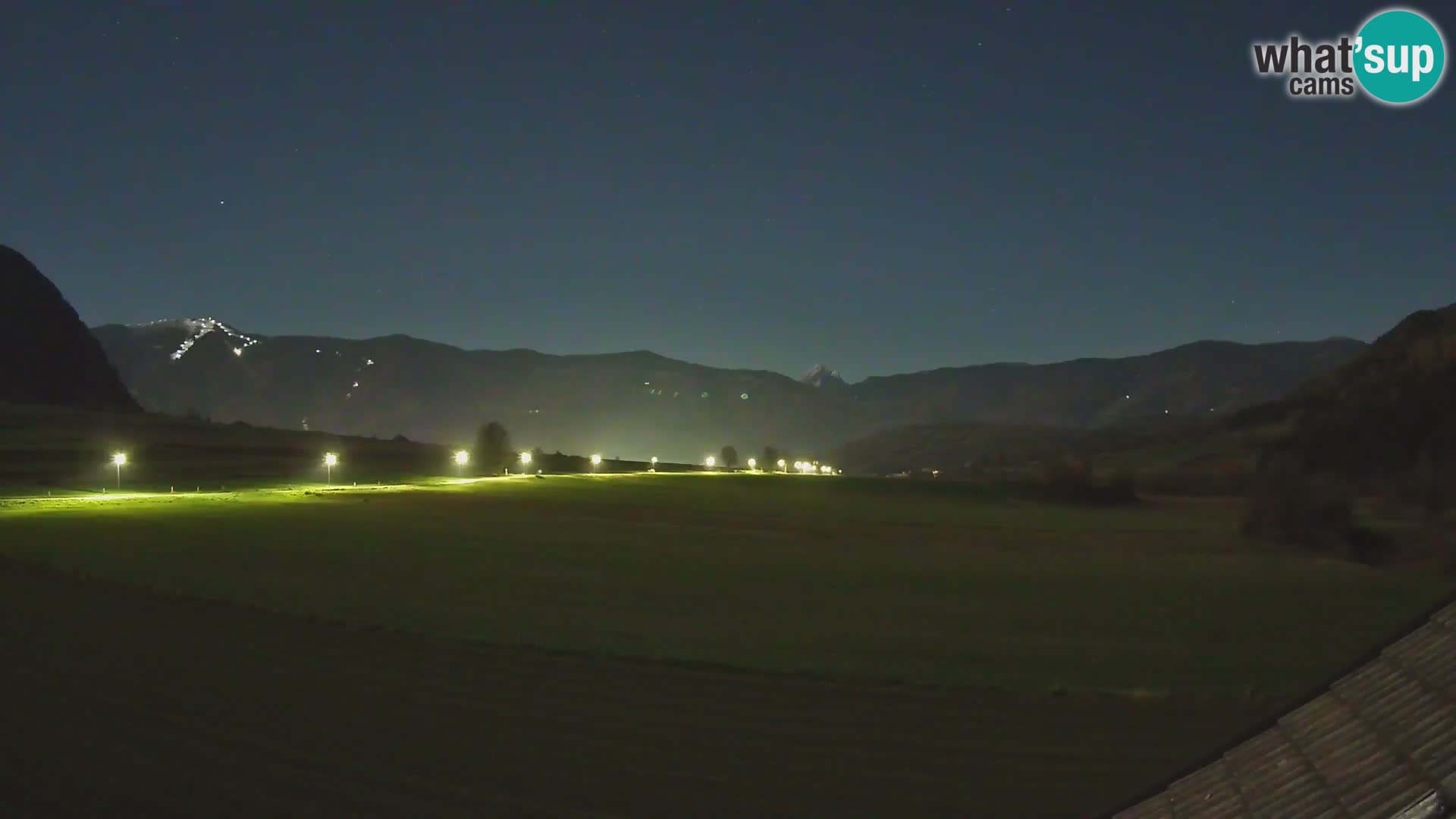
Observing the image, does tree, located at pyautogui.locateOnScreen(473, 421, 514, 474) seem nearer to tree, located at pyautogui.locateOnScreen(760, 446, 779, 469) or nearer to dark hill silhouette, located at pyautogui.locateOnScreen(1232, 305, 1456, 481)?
dark hill silhouette, located at pyautogui.locateOnScreen(1232, 305, 1456, 481)

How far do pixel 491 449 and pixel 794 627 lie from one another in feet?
280

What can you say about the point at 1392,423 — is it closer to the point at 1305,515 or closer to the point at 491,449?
the point at 1305,515

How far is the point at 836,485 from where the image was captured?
8625 cm

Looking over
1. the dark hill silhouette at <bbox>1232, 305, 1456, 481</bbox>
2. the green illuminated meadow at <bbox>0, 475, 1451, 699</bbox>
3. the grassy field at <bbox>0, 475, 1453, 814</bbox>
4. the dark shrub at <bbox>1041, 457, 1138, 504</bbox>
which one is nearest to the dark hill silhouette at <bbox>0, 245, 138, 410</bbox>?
the green illuminated meadow at <bbox>0, 475, 1451, 699</bbox>

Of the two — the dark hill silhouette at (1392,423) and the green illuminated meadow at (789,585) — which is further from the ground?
the dark hill silhouette at (1392,423)

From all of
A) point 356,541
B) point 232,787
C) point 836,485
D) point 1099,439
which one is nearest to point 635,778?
point 232,787

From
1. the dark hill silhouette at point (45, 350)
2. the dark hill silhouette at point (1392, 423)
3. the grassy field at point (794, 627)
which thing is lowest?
the grassy field at point (794, 627)

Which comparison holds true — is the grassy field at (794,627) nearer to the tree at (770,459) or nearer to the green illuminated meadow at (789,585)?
the green illuminated meadow at (789,585)

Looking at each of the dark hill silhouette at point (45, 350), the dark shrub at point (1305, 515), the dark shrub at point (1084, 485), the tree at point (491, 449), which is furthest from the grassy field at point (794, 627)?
the dark hill silhouette at point (45, 350)

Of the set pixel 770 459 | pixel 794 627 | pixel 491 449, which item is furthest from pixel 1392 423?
pixel 770 459

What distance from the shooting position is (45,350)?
121000mm

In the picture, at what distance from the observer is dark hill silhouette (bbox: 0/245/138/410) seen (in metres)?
116

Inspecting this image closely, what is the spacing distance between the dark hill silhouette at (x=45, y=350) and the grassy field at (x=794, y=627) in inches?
3439

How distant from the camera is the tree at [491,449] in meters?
98.8
